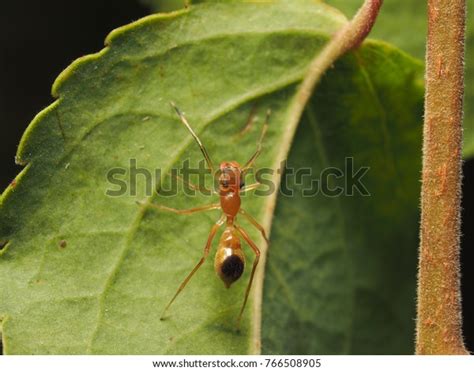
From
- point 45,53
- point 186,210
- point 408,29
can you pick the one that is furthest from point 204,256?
point 408,29

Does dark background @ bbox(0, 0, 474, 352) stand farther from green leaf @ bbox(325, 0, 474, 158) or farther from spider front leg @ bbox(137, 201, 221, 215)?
spider front leg @ bbox(137, 201, 221, 215)

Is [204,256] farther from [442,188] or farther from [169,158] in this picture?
[442,188]

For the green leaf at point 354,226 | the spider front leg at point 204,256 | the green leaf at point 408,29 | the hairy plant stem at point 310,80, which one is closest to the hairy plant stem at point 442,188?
the hairy plant stem at point 310,80

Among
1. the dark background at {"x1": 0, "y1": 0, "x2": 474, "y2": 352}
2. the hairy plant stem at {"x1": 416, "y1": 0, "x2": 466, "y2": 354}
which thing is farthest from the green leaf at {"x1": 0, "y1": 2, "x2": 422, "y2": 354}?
the dark background at {"x1": 0, "y1": 0, "x2": 474, "y2": 352}

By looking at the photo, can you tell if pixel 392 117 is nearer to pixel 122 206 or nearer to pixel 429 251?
pixel 429 251

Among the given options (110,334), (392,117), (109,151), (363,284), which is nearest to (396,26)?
(392,117)
